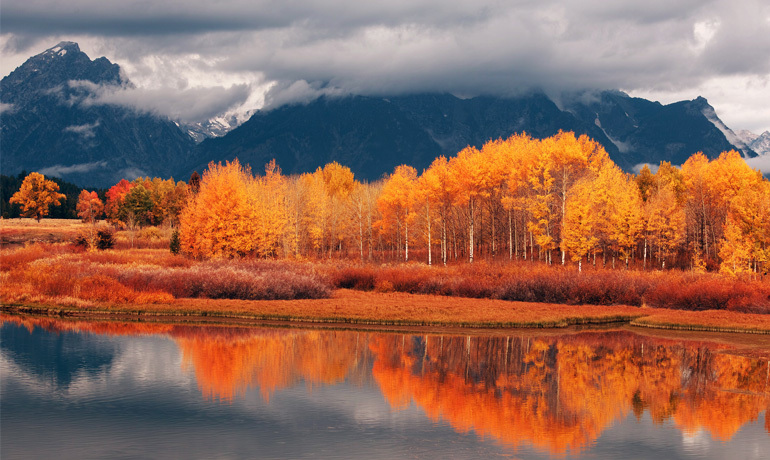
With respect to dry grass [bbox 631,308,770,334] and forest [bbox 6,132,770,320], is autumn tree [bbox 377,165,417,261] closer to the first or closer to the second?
forest [bbox 6,132,770,320]

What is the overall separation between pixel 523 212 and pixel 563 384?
60.0 metres

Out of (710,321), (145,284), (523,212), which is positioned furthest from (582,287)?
(523,212)

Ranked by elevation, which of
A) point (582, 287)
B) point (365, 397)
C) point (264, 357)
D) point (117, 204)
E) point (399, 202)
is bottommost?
point (365, 397)

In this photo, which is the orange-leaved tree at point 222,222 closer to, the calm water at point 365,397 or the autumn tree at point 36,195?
the calm water at point 365,397

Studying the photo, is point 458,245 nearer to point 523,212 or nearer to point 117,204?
point 523,212

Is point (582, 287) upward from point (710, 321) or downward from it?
upward

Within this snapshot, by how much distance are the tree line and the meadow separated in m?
12.5

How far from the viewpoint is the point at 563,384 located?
2562 cm

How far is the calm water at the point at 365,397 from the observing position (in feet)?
58.5

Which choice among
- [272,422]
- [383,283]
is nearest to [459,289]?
[383,283]

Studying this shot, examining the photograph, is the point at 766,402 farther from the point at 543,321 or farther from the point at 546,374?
the point at 543,321

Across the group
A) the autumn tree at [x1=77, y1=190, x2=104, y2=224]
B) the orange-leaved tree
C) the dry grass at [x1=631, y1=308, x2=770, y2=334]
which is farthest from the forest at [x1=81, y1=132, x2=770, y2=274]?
A: the autumn tree at [x1=77, y1=190, x2=104, y2=224]

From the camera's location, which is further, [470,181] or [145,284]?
[470,181]

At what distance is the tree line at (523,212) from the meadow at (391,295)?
12517mm
